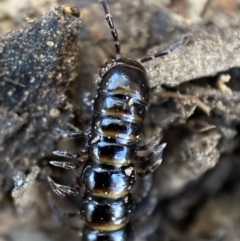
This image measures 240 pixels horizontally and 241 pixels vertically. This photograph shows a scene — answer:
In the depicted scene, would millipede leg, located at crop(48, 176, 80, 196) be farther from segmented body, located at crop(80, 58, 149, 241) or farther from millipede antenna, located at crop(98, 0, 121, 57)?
millipede antenna, located at crop(98, 0, 121, 57)

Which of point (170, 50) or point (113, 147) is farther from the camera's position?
point (170, 50)

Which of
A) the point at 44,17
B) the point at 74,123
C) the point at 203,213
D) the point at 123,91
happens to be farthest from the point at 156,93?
the point at 203,213

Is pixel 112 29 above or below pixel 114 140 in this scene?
above

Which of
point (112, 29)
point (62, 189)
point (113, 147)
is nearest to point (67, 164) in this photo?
point (62, 189)

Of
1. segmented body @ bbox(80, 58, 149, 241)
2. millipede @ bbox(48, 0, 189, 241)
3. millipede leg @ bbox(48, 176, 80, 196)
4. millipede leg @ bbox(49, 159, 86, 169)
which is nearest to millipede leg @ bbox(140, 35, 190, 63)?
millipede @ bbox(48, 0, 189, 241)

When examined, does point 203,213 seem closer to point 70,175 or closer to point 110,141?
point 70,175

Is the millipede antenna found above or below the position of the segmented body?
A: above

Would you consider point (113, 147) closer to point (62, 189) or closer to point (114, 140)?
point (114, 140)
